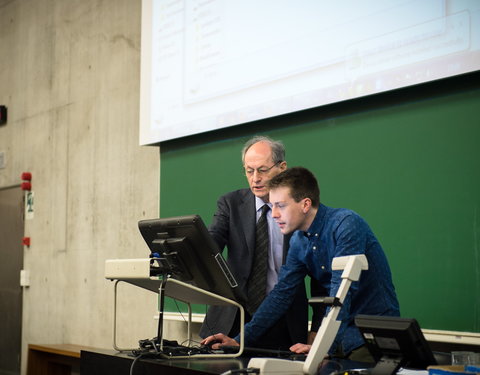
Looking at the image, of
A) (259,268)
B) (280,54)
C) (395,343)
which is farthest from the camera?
(280,54)

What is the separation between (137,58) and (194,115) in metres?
1.13

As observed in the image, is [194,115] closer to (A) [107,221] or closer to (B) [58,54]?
(A) [107,221]

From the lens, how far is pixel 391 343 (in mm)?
1715

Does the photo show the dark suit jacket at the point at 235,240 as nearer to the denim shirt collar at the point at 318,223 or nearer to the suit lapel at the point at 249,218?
the suit lapel at the point at 249,218

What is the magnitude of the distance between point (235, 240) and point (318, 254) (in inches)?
28.1

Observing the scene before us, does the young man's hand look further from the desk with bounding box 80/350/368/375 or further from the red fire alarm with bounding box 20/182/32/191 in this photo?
the red fire alarm with bounding box 20/182/32/191

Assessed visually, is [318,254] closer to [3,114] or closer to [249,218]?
[249,218]

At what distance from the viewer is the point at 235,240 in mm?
3129

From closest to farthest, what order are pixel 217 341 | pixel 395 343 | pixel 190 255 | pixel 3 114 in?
pixel 395 343, pixel 190 255, pixel 217 341, pixel 3 114

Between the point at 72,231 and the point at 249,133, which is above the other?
the point at 249,133

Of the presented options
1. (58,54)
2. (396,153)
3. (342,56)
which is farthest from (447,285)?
(58,54)

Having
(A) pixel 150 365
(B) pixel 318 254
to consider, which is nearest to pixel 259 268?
(B) pixel 318 254

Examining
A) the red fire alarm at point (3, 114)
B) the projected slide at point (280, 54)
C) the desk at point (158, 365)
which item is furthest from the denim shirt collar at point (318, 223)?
the red fire alarm at point (3, 114)

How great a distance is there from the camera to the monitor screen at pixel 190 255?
223cm
